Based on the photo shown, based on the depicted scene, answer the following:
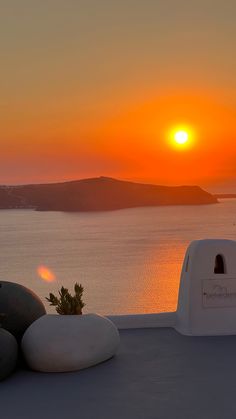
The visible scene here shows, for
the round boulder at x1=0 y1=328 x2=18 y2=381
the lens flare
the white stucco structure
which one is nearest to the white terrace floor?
the round boulder at x1=0 y1=328 x2=18 y2=381

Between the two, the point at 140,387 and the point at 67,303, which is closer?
the point at 140,387

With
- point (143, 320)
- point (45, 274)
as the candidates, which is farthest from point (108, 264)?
point (143, 320)

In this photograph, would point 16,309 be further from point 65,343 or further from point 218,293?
point 218,293

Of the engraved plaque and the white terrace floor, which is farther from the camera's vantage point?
the engraved plaque

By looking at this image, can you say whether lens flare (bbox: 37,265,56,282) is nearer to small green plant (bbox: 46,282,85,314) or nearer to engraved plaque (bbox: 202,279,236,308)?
engraved plaque (bbox: 202,279,236,308)

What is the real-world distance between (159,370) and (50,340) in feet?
3.62

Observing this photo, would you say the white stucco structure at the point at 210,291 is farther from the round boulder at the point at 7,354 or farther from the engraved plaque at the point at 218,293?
the round boulder at the point at 7,354

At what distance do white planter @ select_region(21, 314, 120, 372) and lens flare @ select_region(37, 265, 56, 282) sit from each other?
261ft

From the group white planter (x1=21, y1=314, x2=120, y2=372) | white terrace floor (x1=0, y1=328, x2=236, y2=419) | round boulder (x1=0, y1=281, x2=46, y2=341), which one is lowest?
white terrace floor (x1=0, y1=328, x2=236, y2=419)

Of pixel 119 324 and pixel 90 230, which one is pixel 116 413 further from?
pixel 90 230

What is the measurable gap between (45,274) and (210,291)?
82.9 metres

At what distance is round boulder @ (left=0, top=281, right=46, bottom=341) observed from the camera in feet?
21.9

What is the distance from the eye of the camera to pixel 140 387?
551 cm

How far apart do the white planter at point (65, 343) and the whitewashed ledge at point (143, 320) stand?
155 centimetres
